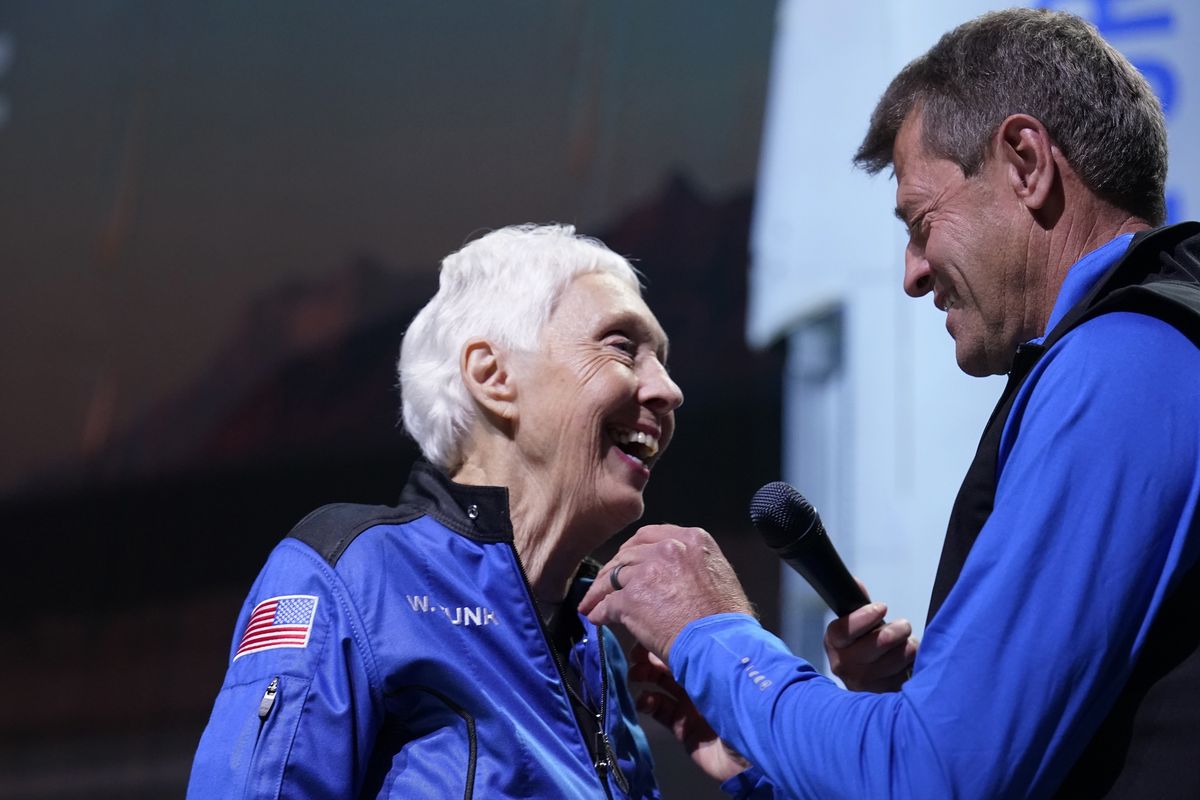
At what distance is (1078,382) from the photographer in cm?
95

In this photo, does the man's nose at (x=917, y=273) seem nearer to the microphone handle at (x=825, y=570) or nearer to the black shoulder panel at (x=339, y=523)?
the microphone handle at (x=825, y=570)

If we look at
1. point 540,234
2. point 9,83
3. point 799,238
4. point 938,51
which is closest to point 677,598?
point 938,51

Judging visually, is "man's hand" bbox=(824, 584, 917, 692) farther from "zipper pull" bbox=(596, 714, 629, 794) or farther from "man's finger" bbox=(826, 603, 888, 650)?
"zipper pull" bbox=(596, 714, 629, 794)

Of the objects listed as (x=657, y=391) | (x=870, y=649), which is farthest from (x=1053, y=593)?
(x=657, y=391)

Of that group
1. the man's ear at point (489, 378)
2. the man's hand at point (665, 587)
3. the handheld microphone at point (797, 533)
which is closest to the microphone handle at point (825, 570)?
the handheld microphone at point (797, 533)

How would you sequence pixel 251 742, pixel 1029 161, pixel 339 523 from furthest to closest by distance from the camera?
pixel 339 523, pixel 251 742, pixel 1029 161

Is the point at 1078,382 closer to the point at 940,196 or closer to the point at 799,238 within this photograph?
the point at 940,196

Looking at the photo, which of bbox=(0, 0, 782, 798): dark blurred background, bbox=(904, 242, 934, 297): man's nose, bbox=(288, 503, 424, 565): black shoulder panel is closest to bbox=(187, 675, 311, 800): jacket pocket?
bbox=(288, 503, 424, 565): black shoulder panel

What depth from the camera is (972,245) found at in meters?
1.20

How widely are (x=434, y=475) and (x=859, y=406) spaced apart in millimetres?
1667

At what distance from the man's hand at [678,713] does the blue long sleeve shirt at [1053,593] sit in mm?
741

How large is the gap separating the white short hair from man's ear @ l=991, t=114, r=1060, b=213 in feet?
2.41

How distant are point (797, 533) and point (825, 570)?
84 mm

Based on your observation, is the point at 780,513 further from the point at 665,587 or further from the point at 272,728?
the point at 272,728
